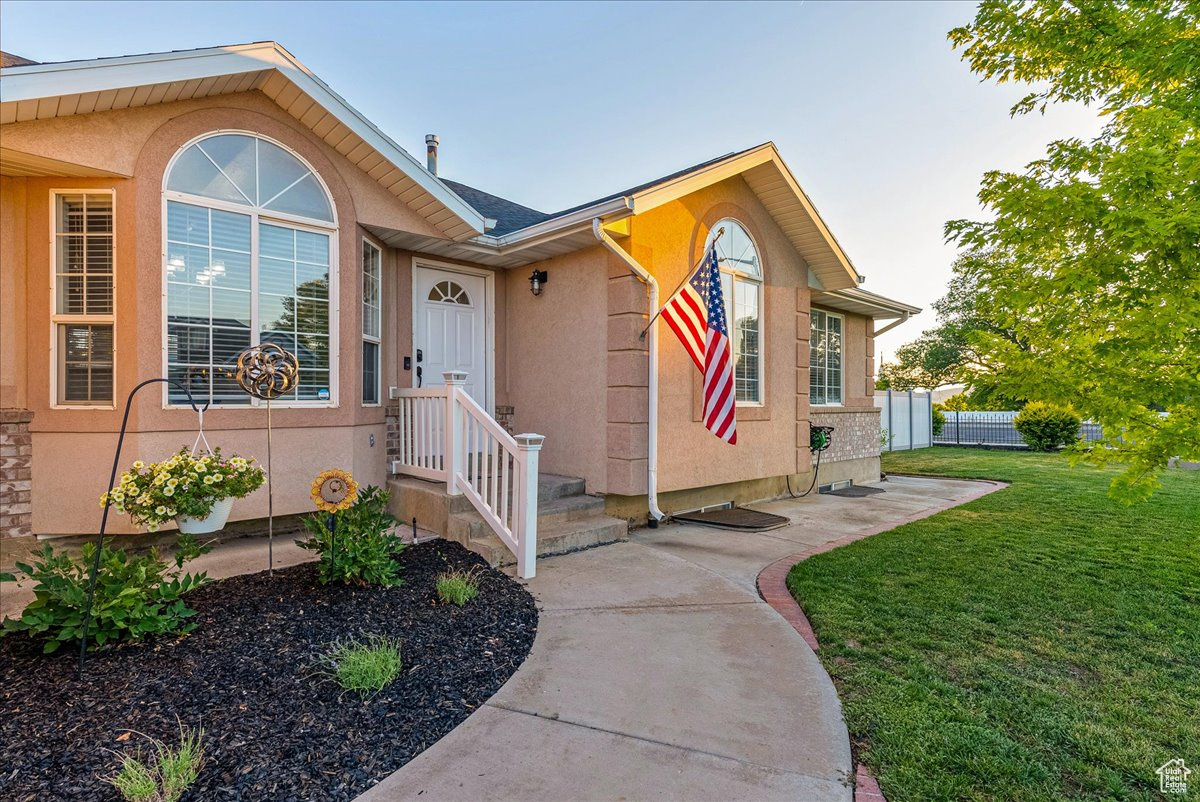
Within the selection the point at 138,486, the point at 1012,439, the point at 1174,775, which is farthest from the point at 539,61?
the point at 1012,439

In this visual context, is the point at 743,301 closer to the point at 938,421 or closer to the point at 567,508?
the point at 567,508

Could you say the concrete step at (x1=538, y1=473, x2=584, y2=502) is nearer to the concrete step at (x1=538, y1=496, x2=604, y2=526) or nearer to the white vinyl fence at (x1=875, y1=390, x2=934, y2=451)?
the concrete step at (x1=538, y1=496, x2=604, y2=526)

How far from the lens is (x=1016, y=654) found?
324cm

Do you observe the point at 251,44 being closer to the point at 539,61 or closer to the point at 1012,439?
the point at 539,61

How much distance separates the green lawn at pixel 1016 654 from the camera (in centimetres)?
218

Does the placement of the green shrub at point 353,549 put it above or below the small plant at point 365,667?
above

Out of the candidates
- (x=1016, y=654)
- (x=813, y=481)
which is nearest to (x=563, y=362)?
(x=1016, y=654)

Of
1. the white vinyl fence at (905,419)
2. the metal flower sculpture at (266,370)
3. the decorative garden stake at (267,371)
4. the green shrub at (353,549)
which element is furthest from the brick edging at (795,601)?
the white vinyl fence at (905,419)

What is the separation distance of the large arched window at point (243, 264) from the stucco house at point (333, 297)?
2 centimetres

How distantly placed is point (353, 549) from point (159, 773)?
6.11 ft

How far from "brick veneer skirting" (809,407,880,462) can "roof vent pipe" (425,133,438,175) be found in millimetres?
7236

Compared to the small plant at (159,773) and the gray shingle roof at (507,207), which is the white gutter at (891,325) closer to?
the gray shingle roof at (507,207)

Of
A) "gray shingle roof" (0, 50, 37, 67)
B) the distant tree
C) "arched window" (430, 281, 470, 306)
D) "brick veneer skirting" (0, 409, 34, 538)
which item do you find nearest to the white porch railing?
"arched window" (430, 281, 470, 306)

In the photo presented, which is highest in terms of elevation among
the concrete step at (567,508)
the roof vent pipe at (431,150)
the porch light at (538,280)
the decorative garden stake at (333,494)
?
the roof vent pipe at (431,150)
